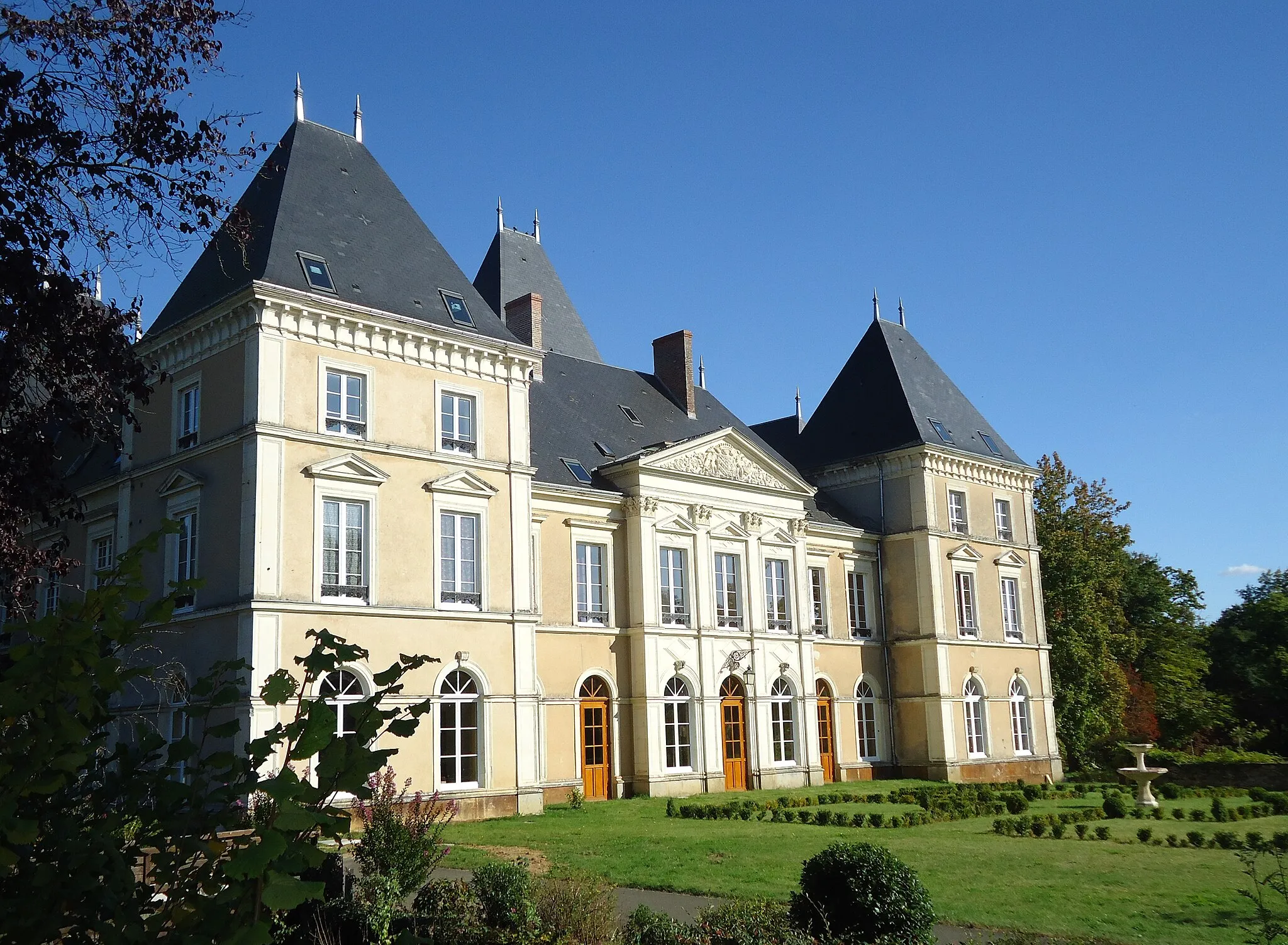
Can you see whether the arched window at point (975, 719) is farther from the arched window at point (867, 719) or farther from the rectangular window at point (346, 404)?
the rectangular window at point (346, 404)

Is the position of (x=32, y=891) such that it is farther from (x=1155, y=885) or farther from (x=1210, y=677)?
(x=1210, y=677)

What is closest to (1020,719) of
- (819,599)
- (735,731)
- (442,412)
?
(819,599)

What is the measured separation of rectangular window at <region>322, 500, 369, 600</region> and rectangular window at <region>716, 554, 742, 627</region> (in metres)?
11.1

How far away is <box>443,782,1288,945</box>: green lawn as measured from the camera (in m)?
11.1

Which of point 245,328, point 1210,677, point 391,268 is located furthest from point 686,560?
point 1210,677

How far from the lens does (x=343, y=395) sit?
21781 millimetres

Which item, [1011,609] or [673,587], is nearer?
[673,587]

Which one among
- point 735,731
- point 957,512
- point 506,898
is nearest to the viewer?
point 506,898

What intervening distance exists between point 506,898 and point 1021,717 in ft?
102

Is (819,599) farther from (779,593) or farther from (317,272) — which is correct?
(317,272)

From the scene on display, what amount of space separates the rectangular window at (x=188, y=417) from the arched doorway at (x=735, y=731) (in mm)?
14434

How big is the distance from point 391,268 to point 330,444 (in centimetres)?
447

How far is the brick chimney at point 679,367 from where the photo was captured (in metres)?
33.8

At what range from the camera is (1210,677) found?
169 feet
